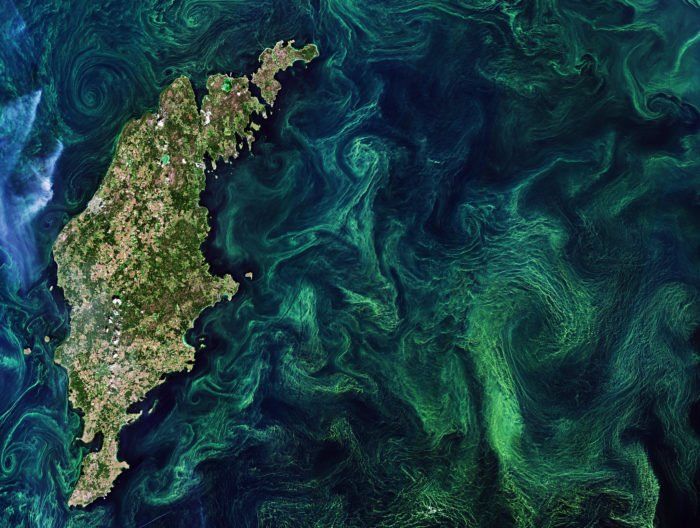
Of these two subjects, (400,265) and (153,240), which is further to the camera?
(153,240)

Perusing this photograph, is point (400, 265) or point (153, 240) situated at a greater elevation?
point (153, 240)

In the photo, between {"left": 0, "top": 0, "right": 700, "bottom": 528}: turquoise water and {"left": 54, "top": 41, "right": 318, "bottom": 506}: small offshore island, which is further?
{"left": 54, "top": 41, "right": 318, "bottom": 506}: small offshore island

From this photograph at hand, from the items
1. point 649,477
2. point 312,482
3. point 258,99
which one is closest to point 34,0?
point 258,99

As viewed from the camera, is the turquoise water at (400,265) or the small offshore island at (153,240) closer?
the turquoise water at (400,265)

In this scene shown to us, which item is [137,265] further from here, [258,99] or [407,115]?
[407,115]
